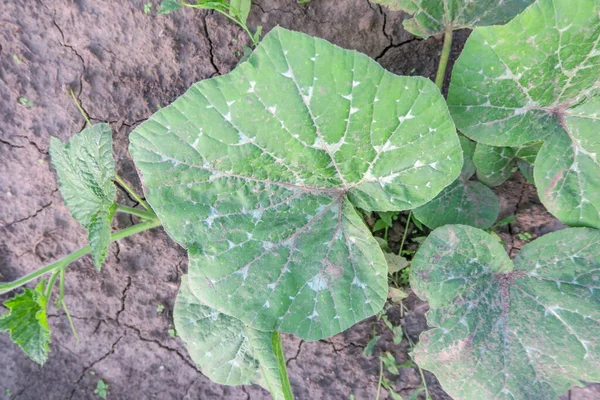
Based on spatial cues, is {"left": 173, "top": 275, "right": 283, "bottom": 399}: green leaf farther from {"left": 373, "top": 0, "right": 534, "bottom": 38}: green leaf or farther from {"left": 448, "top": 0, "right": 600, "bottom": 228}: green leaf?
{"left": 373, "top": 0, "right": 534, "bottom": 38}: green leaf

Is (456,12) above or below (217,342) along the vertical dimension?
above

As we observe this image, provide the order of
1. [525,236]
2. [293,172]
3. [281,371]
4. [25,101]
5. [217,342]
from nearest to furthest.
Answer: [293,172] < [281,371] < [217,342] < [525,236] < [25,101]

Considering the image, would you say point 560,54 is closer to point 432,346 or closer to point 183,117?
point 432,346

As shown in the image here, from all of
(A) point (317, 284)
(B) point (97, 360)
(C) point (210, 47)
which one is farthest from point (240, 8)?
(B) point (97, 360)

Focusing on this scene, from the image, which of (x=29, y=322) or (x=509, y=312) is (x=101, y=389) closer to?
(x=29, y=322)

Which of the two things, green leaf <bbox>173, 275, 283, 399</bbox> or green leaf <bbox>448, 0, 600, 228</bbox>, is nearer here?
green leaf <bbox>448, 0, 600, 228</bbox>

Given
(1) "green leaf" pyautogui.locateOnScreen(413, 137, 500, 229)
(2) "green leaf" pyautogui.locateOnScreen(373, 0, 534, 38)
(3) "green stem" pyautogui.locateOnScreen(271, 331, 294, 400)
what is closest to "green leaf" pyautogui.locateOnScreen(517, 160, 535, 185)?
(1) "green leaf" pyautogui.locateOnScreen(413, 137, 500, 229)

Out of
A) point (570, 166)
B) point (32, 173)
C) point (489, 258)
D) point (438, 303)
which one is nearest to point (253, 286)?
point (438, 303)
